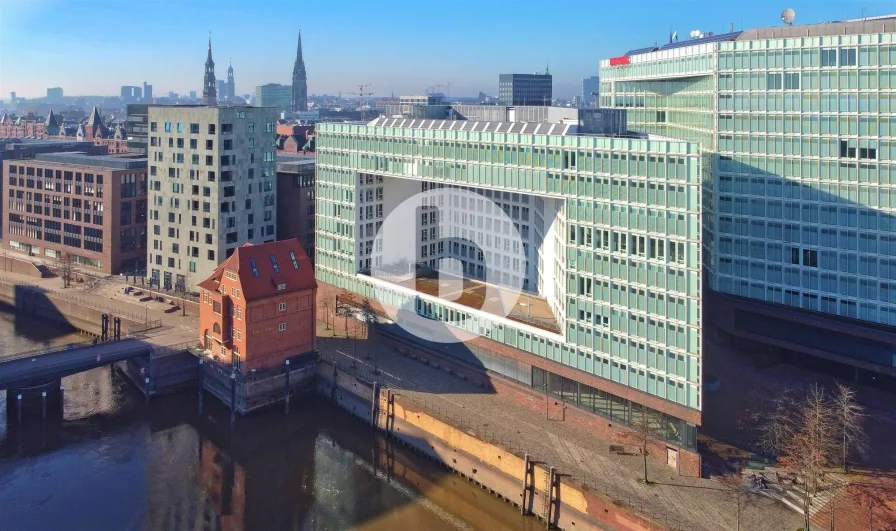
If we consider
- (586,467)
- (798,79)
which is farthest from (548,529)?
(798,79)

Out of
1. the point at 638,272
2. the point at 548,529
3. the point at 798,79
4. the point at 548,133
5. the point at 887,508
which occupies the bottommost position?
the point at 548,529

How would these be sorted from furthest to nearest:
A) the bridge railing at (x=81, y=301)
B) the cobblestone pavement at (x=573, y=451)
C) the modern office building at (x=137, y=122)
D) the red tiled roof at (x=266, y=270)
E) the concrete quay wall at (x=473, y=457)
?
1. the modern office building at (x=137, y=122)
2. the bridge railing at (x=81, y=301)
3. the red tiled roof at (x=266, y=270)
4. the concrete quay wall at (x=473, y=457)
5. the cobblestone pavement at (x=573, y=451)

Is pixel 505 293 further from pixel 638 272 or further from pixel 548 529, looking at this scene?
pixel 548 529

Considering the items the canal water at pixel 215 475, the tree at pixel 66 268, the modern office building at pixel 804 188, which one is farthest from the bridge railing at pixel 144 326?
the modern office building at pixel 804 188

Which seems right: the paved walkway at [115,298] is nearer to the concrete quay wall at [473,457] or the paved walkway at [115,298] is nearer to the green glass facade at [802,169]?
the concrete quay wall at [473,457]

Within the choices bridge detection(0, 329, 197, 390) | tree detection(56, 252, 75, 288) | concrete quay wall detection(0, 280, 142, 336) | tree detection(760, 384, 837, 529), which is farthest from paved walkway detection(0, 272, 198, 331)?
tree detection(760, 384, 837, 529)
